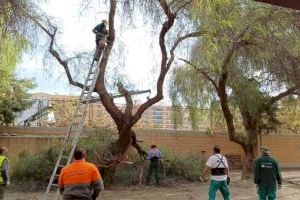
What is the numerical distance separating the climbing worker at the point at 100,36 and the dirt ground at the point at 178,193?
459 centimetres

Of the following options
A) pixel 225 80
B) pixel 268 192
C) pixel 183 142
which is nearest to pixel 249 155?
pixel 225 80

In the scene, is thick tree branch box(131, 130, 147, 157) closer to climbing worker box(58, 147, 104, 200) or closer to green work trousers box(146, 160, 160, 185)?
green work trousers box(146, 160, 160, 185)

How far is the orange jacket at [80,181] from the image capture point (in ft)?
25.1

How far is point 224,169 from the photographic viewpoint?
40.0ft

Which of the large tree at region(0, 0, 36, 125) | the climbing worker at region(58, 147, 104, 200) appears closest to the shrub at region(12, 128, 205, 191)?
the large tree at region(0, 0, 36, 125)

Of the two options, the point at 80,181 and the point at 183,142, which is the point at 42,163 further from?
the point at 183,142

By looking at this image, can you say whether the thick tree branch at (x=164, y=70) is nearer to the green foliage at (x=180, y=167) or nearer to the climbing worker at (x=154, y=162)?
the climbing worker at (x=154, y=162)

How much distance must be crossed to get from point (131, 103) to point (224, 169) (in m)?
6.20

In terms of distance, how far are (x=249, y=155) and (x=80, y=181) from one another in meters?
15.1

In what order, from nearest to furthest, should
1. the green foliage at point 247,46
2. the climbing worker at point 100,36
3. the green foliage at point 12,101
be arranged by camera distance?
1. the climbing worker at point 100,36
2. the green foliage at point 247,46
3. the green foliage at point 12,101

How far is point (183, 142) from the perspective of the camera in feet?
93.9

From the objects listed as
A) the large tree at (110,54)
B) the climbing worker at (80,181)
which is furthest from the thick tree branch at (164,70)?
the climbing worker at (80,181)

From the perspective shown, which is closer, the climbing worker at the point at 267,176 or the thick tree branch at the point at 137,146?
the climbing worker at the point at 267,176

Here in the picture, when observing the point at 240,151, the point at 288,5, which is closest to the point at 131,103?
the point at 288,5
